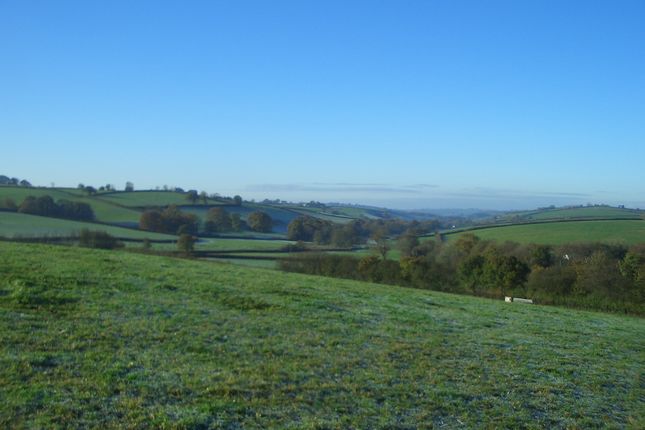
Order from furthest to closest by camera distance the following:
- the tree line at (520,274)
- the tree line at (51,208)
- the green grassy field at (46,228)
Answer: the tree line at (51,208), the green grassy field at (46,228), the tree line at (520,274)

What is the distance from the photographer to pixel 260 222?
68.4 meters

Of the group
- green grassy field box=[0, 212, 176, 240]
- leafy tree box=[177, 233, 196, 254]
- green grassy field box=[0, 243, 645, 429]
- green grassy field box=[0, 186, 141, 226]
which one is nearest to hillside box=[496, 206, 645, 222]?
leafy tree box=[177, 233, 196, 254]

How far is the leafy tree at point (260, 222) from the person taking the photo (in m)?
68.0

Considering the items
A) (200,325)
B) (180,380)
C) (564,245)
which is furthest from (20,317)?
(564,245)

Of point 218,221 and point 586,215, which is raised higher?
point 586,215

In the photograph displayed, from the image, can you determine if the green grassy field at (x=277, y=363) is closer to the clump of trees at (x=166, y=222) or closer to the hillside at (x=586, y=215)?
the clump of trees at (x=166, y=222)

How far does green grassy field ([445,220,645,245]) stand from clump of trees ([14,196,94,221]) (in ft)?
131

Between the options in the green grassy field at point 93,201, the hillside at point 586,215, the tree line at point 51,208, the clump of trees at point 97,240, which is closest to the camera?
the clump of trees at point 97,240

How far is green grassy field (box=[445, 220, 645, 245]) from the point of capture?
60.7 metres

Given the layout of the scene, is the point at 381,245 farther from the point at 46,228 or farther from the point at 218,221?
the point at 46,228

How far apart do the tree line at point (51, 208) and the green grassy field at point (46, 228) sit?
208 cm

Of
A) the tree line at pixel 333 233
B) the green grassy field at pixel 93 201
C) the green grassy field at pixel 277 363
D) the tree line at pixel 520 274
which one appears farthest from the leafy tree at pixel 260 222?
the green grassy field at pixel 277 363

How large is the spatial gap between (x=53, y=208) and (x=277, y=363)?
55.7m

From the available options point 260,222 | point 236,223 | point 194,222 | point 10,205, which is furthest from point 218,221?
point 10,205
